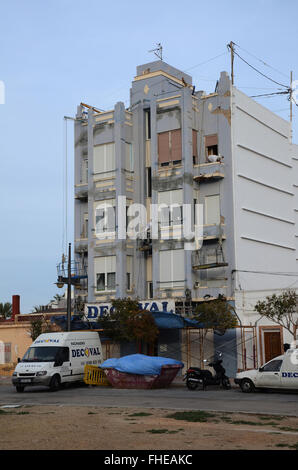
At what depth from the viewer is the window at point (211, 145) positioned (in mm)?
40844

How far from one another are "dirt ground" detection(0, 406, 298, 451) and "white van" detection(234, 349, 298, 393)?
811 cm

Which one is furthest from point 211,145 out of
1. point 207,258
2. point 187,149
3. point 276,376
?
point 276,376

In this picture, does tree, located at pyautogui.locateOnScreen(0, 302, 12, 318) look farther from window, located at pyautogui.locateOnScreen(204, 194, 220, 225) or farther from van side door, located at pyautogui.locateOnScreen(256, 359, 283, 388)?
van side door, located at pyautogui.locateOnScreen(256, 359, 283, 388)

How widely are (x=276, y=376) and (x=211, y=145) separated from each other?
18.8 meters

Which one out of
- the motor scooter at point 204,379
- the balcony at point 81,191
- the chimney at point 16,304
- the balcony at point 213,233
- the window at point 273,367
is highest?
the balcony at point 81,191

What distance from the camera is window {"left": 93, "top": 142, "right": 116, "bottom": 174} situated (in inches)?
1683

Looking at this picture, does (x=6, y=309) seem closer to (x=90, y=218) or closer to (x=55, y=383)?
(x=90, y=218)

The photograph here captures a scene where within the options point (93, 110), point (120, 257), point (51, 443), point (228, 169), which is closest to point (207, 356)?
point (120, 257)

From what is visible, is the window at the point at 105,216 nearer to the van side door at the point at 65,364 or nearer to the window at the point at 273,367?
the van side door at the point at 65,364

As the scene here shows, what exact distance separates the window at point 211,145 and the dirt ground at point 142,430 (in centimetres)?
2432

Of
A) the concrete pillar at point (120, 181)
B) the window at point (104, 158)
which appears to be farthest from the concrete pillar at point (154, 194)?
the window at point (104, 158)

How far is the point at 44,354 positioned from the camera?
30.0m

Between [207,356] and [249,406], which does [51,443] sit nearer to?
[249,406]
